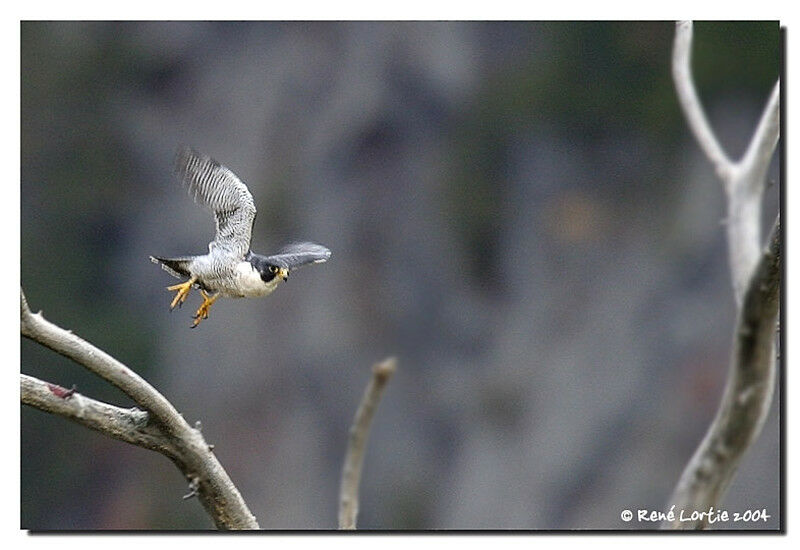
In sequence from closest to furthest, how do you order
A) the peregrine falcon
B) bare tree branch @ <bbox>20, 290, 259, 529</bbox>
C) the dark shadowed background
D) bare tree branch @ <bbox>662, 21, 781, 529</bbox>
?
bare tree branch @ <bbox>20, 290, 259, 529</bbox>
bare tree branch @ <bbox>662, 21, 781, 529</bbox>
the peregrine falcon
the dark shadowed background

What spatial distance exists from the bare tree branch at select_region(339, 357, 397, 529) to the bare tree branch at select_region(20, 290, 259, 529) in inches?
7.7

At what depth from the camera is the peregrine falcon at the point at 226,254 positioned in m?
1.99

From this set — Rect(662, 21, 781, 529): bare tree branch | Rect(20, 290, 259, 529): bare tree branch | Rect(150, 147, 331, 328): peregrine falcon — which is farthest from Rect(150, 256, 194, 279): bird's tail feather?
Rect(662, 21, 781, 529): bare tree branch

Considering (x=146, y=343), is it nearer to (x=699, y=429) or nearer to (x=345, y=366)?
(x=345, y=366)

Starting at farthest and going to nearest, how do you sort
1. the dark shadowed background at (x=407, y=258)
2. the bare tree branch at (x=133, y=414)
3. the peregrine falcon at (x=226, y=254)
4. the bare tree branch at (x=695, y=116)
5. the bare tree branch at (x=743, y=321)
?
1. the dark shadowed background at (x=407, y=258)
2. the bare tree branch at (x=695, y=116)
3. the peregrine falcon at (x=226, y=254)
4. the bare tree branch at (x=743, y=321)
5. the bare tree branch at (x=133, y=414)

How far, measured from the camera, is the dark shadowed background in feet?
8.02

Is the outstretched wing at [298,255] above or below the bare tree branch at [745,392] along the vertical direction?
above

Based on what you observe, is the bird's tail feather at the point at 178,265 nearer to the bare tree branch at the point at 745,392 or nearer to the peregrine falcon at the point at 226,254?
the peregrine falcon at the point at 226,254

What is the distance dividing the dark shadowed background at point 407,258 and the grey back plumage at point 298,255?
2.6 inches

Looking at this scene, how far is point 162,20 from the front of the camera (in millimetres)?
2369

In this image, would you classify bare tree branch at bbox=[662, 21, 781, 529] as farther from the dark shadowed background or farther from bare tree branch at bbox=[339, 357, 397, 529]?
bare tree branch at bbox=[339, 357, 397, 529]
